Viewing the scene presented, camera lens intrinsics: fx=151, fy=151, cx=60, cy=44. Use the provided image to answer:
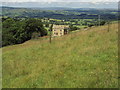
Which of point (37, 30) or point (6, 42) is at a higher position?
point (37, 30)

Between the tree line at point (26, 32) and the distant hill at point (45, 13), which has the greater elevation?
the distant hill at point (45, 13)

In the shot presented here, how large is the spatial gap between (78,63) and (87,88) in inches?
101

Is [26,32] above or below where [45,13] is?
below

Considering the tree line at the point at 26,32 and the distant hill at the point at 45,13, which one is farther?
the distant hill at the point at 45,13

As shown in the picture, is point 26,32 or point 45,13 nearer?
point 26,32

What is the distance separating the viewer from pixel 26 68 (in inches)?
302

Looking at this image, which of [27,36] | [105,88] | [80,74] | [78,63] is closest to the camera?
[105,88]

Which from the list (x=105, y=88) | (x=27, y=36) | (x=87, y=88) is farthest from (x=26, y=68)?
(x=27, y=36)

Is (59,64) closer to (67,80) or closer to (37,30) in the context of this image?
(67,80)

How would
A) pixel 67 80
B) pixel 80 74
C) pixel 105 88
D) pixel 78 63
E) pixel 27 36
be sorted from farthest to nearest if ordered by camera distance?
pixel 27 36 < pixel 78 63 < pixel 80 74 < pixel 67 80 < pixel 105 88

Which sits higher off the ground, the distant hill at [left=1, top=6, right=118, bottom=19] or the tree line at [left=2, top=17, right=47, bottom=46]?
the distant hill at [left=1, top=6, right=118, bottom=19]

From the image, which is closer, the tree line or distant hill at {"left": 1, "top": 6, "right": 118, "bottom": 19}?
the tree line

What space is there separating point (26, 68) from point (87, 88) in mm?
3828

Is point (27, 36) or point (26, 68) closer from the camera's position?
point (26, 68)
